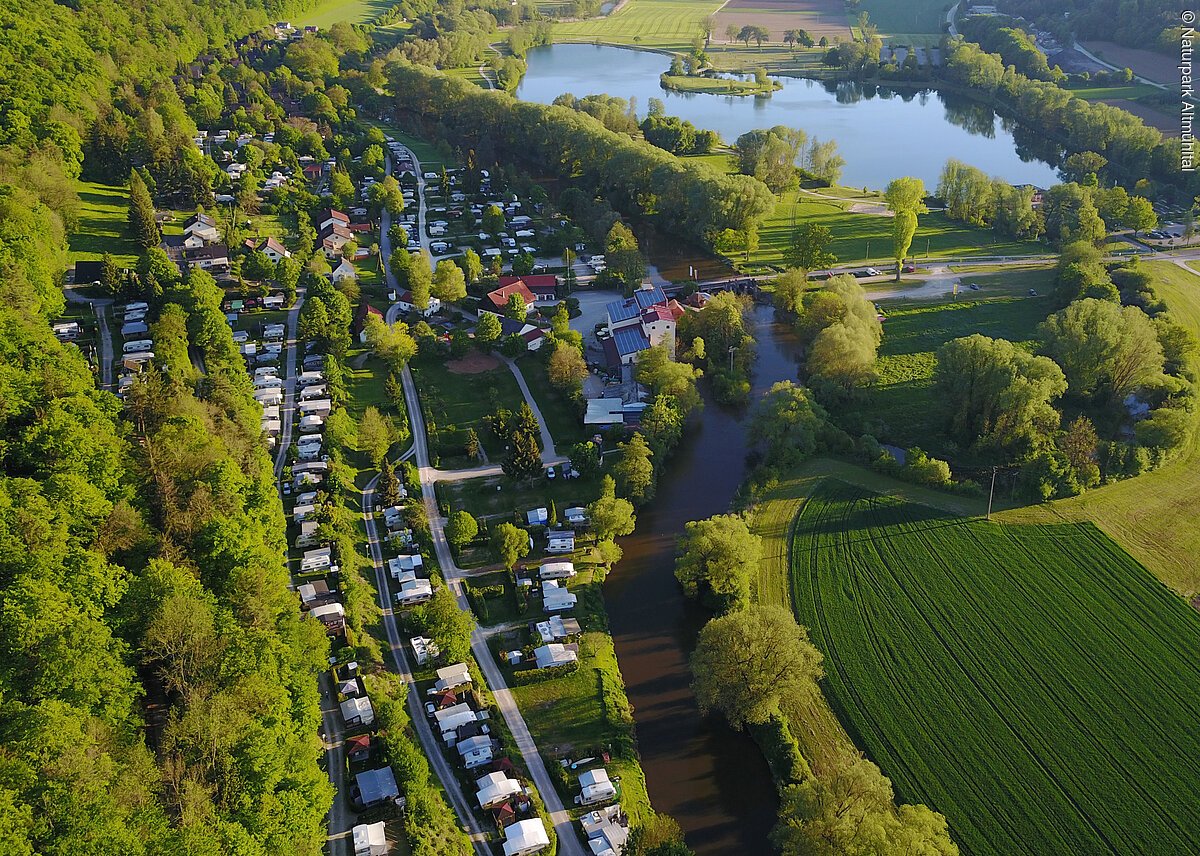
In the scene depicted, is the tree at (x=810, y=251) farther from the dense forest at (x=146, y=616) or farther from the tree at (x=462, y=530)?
the dense forest at (x=146, y=616)

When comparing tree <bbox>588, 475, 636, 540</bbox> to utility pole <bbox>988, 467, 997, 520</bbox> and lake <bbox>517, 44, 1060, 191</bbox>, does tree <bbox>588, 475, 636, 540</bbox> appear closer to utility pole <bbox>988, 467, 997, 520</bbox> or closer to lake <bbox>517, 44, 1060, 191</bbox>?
utility pole <bbox>988, 467, 997, 520</bbox>

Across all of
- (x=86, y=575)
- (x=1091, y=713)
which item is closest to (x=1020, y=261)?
(x=1091, y=713)

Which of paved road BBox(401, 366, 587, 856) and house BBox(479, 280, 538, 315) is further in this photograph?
house BBox(479, 280, 538, 315)

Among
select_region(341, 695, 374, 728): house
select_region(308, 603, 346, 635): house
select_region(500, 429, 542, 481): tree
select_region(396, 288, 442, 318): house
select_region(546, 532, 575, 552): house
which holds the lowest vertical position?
select_region(341, 695, 374, 728): house

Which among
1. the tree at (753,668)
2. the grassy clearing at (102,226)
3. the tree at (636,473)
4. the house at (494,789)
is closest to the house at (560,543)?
the tree at (636,473)

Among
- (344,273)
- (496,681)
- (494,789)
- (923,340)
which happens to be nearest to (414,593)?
(496,681)

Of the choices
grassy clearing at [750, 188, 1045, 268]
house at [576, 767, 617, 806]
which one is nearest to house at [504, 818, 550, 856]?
house at [576, 767, 617, 806]

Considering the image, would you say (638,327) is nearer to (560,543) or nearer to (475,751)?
(560,543)
